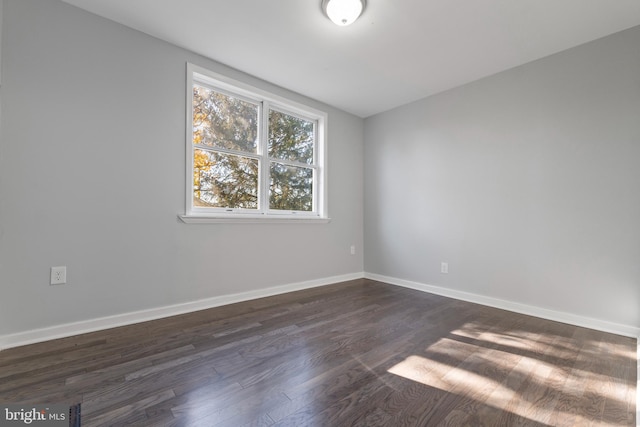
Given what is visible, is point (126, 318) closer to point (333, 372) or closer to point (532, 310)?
point (333, 372)

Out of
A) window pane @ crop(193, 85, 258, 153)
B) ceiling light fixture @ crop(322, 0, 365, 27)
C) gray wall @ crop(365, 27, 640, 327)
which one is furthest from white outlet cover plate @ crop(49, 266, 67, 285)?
gray wall @ crop(365, 27, 640, 327)

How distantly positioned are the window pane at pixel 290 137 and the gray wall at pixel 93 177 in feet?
2.23

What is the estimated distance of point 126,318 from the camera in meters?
2.26

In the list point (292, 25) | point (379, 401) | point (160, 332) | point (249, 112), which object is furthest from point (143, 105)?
point (379, 401)

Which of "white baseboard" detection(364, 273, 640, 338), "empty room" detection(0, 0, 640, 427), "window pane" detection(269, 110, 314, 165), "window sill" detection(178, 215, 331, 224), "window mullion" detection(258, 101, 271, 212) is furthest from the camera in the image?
"window pane" detection(269, 110, 314, 165)

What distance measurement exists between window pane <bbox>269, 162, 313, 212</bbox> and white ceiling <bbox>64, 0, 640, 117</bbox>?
1060 millimetres

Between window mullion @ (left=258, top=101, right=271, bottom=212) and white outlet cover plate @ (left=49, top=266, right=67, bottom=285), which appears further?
window mullion @ (left=258, top=101, right=271, bottom=212)

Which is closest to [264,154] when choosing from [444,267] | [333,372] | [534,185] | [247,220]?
[247,220]

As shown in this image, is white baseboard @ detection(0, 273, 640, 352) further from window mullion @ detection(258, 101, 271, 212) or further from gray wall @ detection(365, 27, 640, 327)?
window mullion @ detection(258, 101, 271, 212)

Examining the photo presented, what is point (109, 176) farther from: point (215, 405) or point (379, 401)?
point (379, 401)

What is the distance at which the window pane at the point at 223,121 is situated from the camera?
276cm

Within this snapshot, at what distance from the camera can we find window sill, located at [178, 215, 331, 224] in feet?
8.56

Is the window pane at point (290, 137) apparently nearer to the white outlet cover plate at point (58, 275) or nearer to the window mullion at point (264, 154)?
the window mullion at point (264, 154)

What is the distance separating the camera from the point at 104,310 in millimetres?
2172
